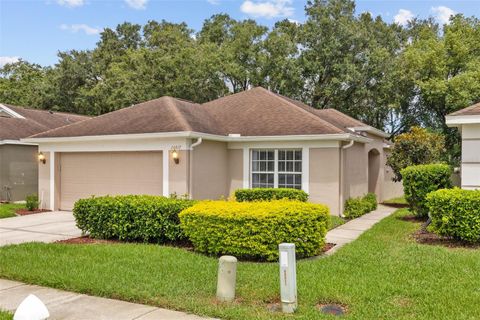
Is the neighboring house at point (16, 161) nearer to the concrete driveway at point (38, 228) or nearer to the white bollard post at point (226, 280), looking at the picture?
the concrete driveway at point (38, 228)

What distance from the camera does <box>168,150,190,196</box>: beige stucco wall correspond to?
12914 mm

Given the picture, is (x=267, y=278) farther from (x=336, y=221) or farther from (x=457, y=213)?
(x=336, y=221)

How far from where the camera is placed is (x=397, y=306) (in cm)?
512

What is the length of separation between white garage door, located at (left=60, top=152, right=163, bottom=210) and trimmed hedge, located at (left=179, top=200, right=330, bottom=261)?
6.12 m

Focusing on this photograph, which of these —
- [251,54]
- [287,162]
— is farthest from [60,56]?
[287,162]

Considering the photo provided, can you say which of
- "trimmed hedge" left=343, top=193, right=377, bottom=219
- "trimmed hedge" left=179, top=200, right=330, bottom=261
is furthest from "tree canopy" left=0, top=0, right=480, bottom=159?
"trimmed hedge" left=179, top=200, right=330, bottom=261

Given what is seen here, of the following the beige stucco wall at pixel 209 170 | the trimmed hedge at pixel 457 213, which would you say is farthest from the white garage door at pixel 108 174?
the trimmed hedge at pixel 457 213

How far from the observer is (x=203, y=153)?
44.9 ft

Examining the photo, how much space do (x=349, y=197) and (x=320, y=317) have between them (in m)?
10.0

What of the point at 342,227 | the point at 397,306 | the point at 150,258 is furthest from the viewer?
the point at 342,227

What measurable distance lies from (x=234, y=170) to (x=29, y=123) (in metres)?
12.9

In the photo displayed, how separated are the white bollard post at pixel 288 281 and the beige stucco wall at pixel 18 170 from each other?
16.9 meters

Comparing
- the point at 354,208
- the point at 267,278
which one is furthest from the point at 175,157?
the point at 267,278

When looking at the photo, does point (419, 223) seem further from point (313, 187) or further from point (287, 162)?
point (287, 162)
